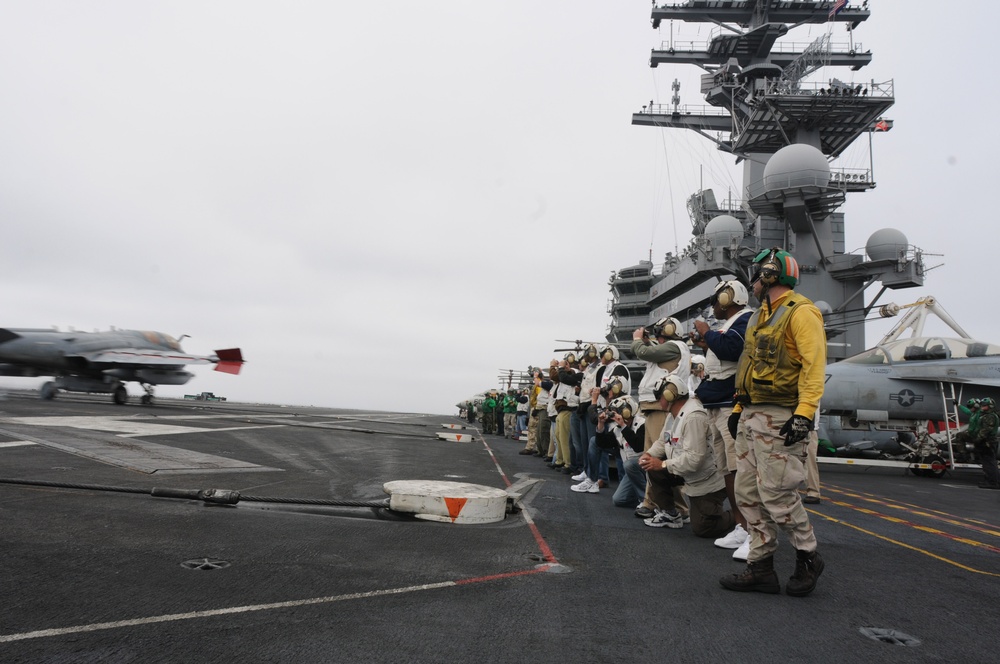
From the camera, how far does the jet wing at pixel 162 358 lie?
2133 centimetres

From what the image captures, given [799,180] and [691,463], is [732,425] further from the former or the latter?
[799,180]

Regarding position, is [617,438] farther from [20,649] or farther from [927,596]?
[20,649]

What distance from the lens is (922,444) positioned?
15117mm

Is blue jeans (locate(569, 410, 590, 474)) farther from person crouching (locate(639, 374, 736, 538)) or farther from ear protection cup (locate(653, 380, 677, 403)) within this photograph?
person crouching (locate(639, 374, 736, 538))

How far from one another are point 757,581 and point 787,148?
28.3 meters

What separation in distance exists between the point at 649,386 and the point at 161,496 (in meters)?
5.11

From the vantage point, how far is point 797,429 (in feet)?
11.4

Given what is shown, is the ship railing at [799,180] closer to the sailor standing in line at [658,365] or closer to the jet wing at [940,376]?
the jet wing at [940,376]

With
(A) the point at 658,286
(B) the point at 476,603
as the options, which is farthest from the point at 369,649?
(A) the point at 658,286

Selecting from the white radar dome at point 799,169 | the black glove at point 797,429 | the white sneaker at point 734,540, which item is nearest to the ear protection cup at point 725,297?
the black glove at point 797,429

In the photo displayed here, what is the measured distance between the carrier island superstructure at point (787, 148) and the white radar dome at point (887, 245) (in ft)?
0.17

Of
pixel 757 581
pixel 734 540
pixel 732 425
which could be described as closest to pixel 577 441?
pixel 734 540

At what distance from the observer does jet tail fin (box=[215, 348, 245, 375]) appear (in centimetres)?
2323

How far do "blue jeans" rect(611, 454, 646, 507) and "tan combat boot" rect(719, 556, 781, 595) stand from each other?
2984 millimetres
